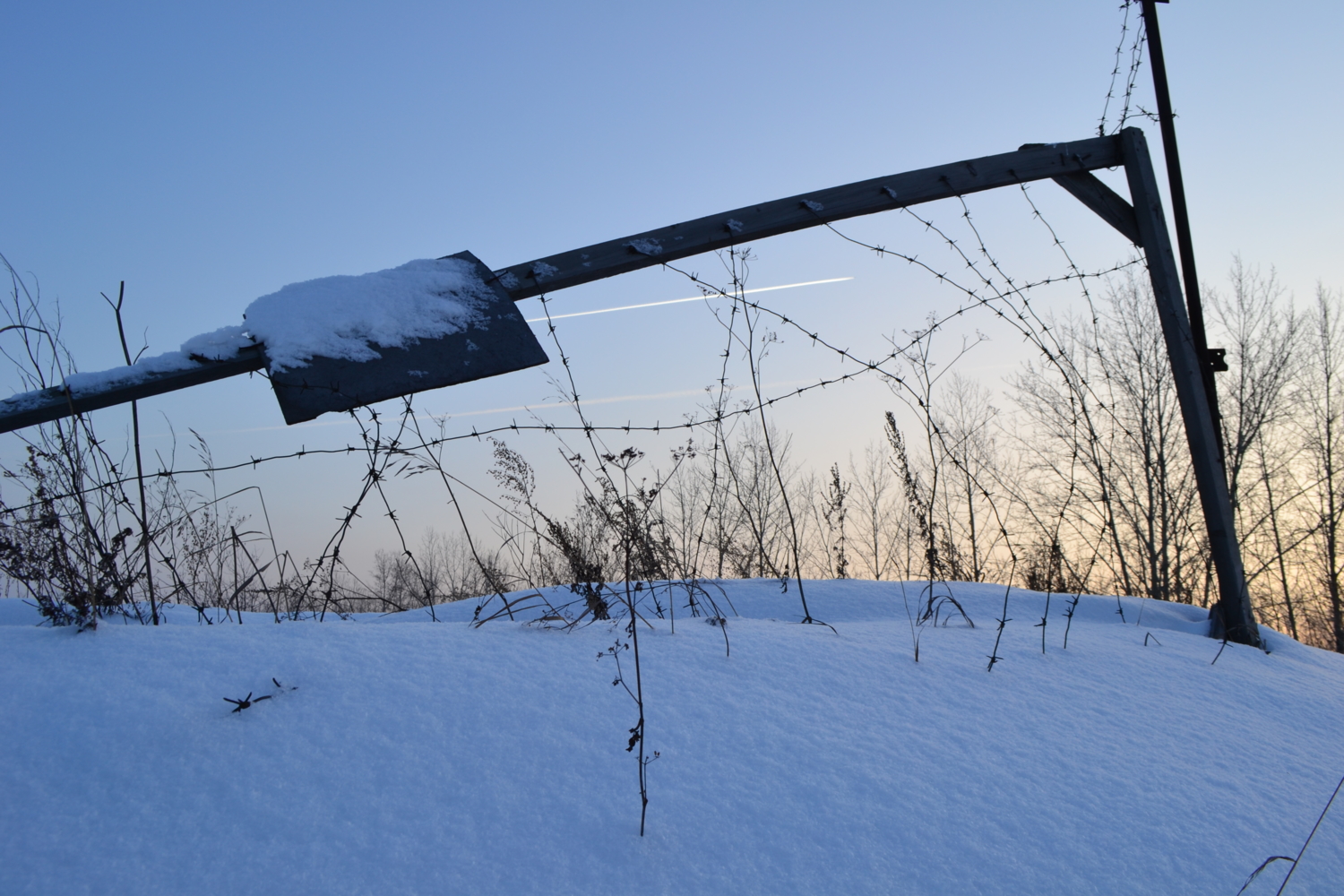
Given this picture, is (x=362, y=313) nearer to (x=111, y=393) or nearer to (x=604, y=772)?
(x=111, y=393)

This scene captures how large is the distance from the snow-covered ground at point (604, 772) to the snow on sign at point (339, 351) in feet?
1.85

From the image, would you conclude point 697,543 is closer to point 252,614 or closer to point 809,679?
point 809,679

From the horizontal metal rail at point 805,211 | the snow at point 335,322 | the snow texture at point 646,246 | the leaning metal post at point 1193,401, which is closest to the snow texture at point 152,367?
the snow at point 335,322

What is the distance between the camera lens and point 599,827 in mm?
1131

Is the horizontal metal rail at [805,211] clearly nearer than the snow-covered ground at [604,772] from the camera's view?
No

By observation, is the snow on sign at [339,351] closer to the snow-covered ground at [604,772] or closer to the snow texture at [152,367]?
the snow texture at [152,367]

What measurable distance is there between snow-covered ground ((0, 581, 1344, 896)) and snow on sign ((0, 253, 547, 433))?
0.56m

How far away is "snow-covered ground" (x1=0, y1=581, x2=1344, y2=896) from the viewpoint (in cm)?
105

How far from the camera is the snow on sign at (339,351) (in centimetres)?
170

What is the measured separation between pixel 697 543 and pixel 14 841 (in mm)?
2507

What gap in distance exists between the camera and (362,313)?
Result: 1.90 meters

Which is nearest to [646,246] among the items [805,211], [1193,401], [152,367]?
[805,211]

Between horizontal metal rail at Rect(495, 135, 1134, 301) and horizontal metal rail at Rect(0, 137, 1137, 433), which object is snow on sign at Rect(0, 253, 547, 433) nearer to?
horizontal metal rail at Rect(0, 137, 1137, 433)

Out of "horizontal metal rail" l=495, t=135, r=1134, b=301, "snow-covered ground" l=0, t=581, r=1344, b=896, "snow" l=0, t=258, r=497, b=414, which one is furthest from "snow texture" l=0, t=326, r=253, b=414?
"horizontal metal rail" l=495, t=135, r=1134, b=301
